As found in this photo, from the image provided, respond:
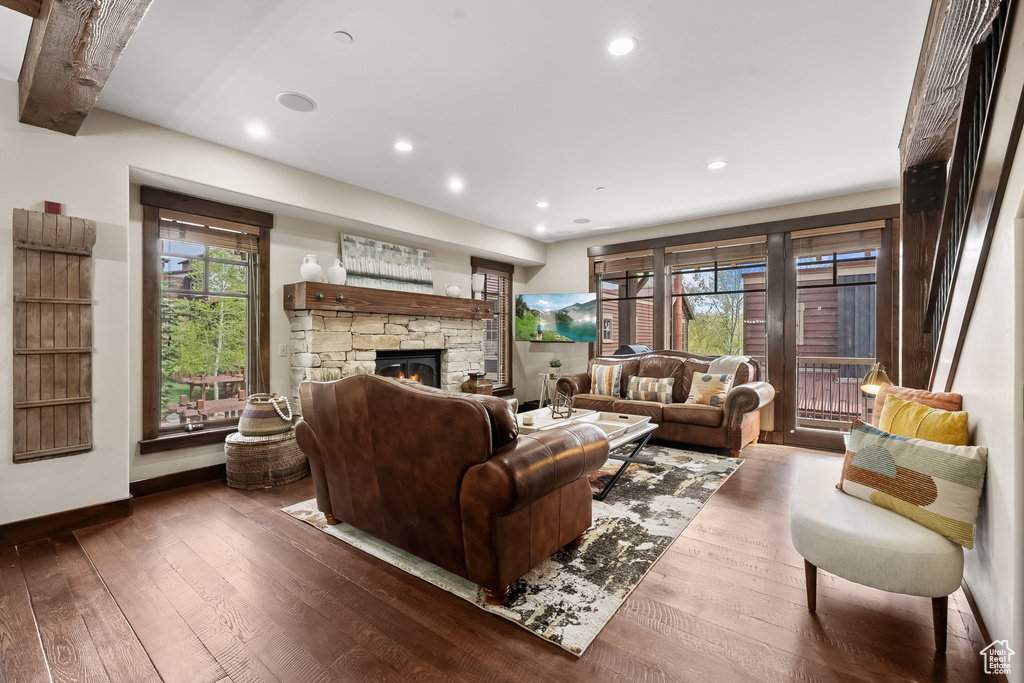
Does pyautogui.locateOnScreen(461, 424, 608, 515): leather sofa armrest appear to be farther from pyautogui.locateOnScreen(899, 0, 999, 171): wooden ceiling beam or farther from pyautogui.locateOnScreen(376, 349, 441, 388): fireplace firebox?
pyautogui.locateOnScreen(376, 349, 441, 388): fireplace firebox

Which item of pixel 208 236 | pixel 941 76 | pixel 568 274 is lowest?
pixel 208 236

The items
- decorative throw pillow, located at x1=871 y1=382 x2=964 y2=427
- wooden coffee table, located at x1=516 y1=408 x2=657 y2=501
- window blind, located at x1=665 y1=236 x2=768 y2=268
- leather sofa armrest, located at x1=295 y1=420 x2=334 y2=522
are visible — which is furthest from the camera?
window blind, located at x1=665 y1=236 x2=768 y2=268

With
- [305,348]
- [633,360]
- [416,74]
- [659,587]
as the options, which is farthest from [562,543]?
[633,360]

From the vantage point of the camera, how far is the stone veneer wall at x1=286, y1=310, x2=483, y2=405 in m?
4.07

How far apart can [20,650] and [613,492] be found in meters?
3.08

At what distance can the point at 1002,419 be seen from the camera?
143 centimetres

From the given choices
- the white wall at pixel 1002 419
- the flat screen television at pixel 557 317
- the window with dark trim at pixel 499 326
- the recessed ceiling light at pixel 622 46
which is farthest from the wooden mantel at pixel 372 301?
the white wall at pixel 1002 419

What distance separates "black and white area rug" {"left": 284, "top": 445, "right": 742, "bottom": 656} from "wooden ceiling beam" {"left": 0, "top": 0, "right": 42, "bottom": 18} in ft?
9.09

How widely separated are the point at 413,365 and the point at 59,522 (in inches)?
121

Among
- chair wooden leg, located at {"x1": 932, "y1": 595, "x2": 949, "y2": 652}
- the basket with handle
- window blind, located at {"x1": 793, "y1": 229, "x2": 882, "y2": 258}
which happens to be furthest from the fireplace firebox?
window blind, located at {"x1": 793, "y1": 229, "x2": 882, "y2": 258}

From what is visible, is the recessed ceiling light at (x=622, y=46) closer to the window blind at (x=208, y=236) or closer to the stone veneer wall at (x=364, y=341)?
the stone veneer wall at (x=364, y=341)

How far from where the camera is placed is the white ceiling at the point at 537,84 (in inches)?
80.5

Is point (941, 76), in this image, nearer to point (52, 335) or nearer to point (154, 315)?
point (52, 335)

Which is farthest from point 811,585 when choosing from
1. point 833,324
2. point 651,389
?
point 833,324
